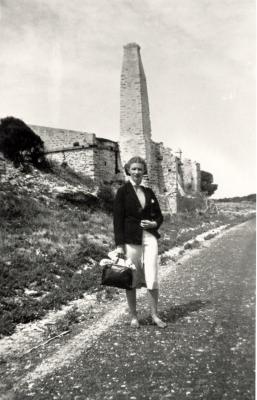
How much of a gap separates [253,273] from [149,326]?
10.2 ft

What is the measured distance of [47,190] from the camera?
1656cm

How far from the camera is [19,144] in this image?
18.8 m

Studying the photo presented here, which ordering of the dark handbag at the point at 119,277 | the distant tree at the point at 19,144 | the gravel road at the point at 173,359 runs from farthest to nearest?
the distant tree at the point at 19,144 → the dark handbag at the point at 119,277 → the gravel road at the point at 173,359

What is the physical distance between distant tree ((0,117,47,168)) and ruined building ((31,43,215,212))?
2.52m

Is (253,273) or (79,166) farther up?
(79,166)

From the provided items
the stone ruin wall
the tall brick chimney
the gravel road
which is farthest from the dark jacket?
the tall brick chimney

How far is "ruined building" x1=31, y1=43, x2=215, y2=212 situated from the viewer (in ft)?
73.2

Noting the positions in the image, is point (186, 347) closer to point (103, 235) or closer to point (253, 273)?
point (253, 273)

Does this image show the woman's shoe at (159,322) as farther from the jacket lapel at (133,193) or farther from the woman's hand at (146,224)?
the jacket lapel at (133,193)

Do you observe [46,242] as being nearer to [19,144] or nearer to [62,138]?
[19,144]

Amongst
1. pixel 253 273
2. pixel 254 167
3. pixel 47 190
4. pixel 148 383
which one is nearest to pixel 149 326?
pixel 148 383

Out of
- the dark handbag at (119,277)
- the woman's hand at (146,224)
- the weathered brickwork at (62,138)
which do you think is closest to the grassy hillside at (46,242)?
the dark handbag at (119,277)

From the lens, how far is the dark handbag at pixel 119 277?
15.2 feet

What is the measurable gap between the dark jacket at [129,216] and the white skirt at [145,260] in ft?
0.32
